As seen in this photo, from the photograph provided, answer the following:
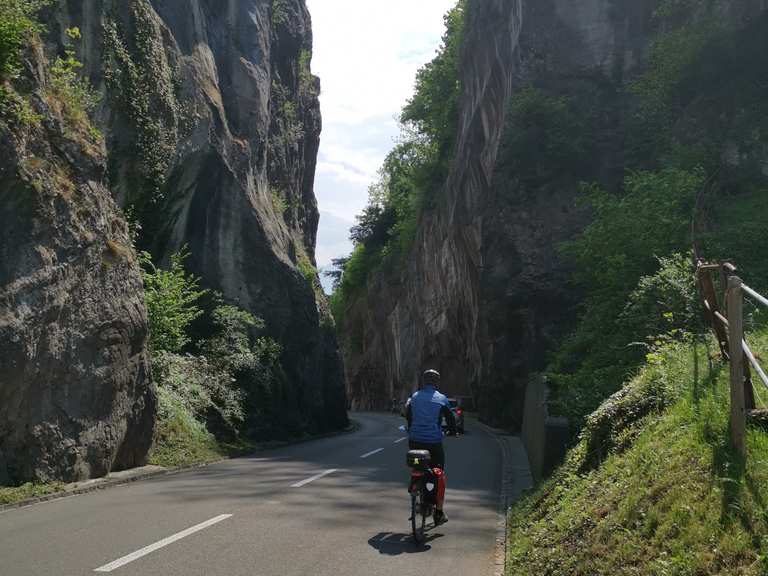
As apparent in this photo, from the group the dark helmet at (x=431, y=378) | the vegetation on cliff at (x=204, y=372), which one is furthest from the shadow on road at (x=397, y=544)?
the vegetation on cliff at (x=204, y=372)

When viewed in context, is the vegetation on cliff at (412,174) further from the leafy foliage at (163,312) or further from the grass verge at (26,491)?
the grass verge at (26,491)


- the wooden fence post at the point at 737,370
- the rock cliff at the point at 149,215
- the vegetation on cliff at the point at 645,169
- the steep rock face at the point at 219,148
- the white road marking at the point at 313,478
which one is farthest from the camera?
the steep rock face at the point at 219,148

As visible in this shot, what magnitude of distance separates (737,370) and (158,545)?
5.53 metres

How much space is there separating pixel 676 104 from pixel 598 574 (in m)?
27.3

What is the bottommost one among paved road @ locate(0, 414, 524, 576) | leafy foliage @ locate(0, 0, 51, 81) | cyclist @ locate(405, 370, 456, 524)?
paved road @ locate(0, 414, 524, 576)

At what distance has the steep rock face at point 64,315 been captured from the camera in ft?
39.6

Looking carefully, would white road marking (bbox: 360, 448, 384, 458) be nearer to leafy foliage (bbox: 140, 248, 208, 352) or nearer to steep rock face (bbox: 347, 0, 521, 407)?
leafy foliage (bbox: 140, 248, 208, 352)

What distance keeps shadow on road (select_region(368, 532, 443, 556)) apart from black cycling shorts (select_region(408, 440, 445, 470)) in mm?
861

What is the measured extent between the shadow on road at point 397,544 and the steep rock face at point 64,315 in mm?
6703

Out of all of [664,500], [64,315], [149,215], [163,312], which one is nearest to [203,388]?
[163,312]

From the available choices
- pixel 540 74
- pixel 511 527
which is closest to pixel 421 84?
pixel 540 74

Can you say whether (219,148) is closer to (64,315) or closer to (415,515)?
(64,315)

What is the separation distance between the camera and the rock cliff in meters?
12.7

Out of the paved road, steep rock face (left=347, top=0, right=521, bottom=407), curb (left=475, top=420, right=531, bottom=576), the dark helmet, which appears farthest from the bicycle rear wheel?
steep rock face (left=347, top=0, right=521, bottom=407)
